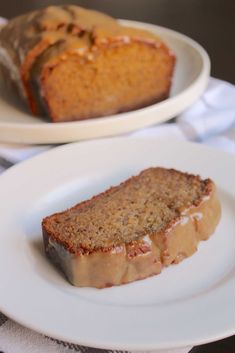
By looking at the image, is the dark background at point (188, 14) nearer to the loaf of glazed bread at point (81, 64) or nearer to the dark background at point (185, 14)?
the dark background at point (185, 14)

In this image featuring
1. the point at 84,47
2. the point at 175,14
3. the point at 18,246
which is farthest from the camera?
the point at 175,14

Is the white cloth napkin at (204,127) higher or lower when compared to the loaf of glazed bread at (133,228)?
lower

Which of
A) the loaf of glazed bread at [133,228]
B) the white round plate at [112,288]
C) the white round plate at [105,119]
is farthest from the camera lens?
the white round plate at [105,119]

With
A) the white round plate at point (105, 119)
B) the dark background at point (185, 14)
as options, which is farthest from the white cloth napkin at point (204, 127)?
the dark background at point (185, 14)

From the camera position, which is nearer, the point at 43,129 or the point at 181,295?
the point at 181,295

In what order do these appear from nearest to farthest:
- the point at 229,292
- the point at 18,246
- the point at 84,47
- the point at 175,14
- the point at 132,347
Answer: the point at 132,347
the point at 229,292
the point at 18,246
the point at 84,47
the point at 175,14

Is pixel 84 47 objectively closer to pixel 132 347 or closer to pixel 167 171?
pixel 167 171

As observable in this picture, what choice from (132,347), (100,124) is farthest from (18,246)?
(100,124)

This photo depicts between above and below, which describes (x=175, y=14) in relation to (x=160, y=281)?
below
